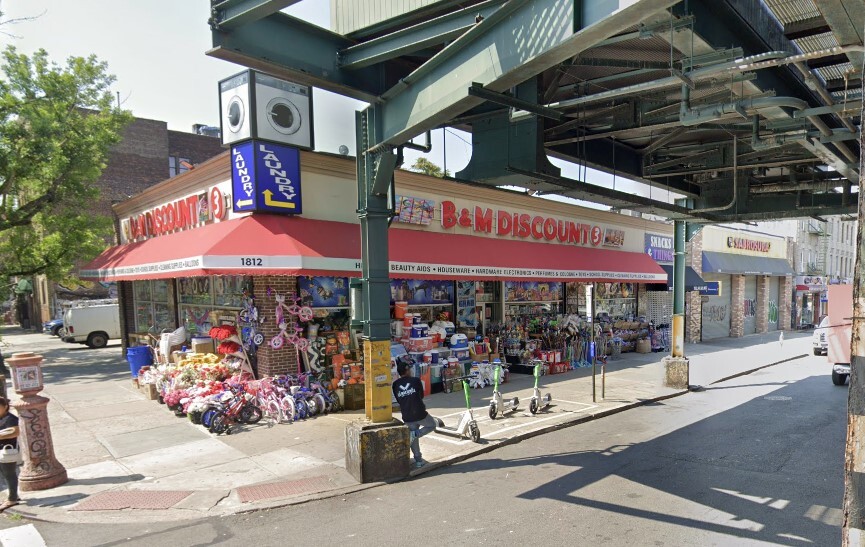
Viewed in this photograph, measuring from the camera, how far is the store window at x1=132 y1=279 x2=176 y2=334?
53.0 feet

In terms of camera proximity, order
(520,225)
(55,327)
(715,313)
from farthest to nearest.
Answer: (55,327), (715,313), (520,225)

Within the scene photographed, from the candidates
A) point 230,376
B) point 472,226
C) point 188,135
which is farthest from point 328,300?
point 188,135

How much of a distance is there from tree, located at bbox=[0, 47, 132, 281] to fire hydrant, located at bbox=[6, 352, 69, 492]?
13.7 meters

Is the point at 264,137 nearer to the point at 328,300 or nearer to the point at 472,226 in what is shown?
the point at 328,300

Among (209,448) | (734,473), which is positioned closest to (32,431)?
(209,448)

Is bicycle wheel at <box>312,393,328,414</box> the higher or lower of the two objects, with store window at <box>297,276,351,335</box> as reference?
lower

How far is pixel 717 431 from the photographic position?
9391 millimetres

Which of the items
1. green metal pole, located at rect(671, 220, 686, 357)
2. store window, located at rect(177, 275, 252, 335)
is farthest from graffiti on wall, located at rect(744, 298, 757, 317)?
store window, located at rect(177, 275, 252, 335)

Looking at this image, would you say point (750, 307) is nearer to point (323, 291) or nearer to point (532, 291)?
point (532, 291)

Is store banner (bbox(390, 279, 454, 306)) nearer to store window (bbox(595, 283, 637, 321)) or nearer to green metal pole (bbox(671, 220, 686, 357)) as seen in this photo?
green metal pole (bbox(671, 220, 686, 357))

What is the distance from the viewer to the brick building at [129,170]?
34969mm

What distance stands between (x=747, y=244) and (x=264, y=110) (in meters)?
27.7

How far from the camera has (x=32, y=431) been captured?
686cm

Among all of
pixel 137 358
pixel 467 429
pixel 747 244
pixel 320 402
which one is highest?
pixel 747 244
